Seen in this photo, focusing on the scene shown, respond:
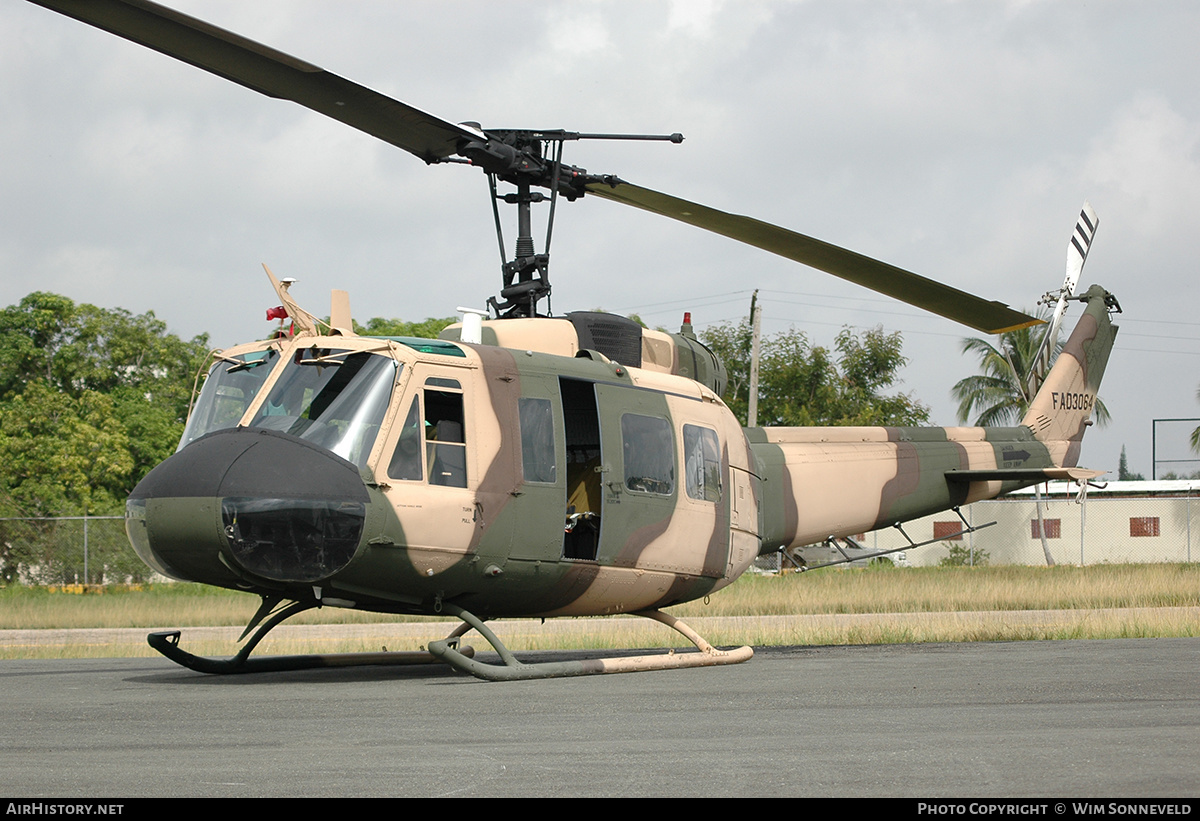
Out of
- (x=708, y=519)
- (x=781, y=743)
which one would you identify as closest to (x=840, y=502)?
(x=708, y=519)

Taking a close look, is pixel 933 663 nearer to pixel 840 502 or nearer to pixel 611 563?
pixel 611 563

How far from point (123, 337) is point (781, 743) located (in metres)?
46.8

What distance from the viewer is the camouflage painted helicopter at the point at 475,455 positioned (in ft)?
27.5

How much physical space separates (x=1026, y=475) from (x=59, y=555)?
79.0 ft

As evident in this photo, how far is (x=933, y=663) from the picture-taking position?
9914mm

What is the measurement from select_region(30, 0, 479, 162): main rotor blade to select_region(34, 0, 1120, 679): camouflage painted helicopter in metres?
0.01

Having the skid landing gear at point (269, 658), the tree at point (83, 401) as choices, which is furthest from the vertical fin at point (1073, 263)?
the tree at point (83, 401)

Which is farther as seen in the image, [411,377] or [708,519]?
[708,519]

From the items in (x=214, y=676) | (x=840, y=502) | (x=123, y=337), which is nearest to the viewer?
(x=214, y=676)

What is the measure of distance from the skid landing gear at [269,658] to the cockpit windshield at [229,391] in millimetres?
1376

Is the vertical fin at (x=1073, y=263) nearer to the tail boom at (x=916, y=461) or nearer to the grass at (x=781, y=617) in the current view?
the tail boom at (x=916, y=461)

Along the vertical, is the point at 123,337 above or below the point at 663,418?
above

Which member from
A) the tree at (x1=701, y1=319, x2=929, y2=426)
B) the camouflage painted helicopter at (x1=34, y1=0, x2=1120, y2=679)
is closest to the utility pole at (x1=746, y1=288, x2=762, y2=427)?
the tree at (x1=701, y1=319, x2=929, y2=426)

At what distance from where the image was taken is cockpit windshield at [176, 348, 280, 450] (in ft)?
30.3
